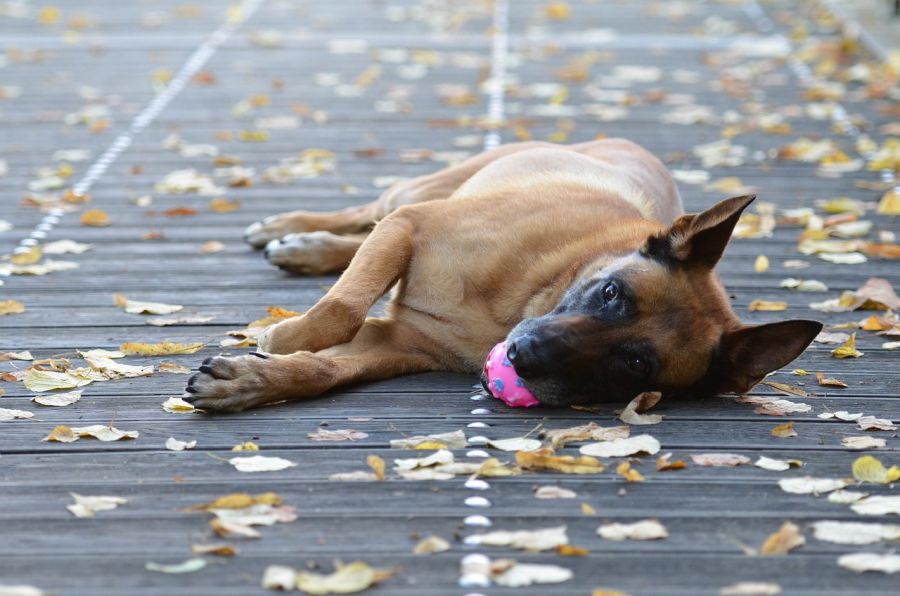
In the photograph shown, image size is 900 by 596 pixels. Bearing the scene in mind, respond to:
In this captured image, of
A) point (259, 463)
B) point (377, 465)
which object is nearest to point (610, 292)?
point (377, 465)

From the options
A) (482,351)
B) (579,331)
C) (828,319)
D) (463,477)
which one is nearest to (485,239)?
(482,351)

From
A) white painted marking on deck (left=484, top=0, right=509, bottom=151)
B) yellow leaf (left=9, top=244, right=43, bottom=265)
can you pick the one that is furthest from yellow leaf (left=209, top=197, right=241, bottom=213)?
white painted marking on deck (left=484, top=0, right=509, bottom=151)

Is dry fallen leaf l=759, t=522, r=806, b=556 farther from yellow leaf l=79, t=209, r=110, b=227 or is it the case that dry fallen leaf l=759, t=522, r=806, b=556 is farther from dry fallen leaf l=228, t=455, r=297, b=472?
yellow leaf l=79, t=209, r=110, b=227

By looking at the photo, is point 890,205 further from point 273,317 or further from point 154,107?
point 154,107

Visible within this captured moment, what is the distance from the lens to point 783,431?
388 cm

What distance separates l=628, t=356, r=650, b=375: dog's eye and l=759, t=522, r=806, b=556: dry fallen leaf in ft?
3.03

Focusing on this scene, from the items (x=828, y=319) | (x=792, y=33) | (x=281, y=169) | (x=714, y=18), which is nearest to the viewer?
(x=828, y=319)

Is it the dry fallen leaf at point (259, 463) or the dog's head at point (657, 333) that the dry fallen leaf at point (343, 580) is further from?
the dog's head at point (657, 333)

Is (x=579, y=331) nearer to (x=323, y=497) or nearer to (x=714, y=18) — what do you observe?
(x=323, y=497)

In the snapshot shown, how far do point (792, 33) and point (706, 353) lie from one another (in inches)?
339

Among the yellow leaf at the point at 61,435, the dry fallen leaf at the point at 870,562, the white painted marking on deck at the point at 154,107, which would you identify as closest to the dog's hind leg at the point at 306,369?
the yellow leaf at the point at 61,435

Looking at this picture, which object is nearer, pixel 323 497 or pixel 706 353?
pixel 323 497

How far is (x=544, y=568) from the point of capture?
9.65 ft

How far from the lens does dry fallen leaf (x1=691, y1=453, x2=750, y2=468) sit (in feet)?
11.9
